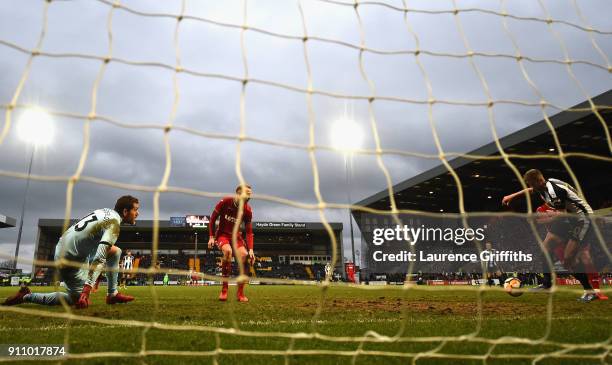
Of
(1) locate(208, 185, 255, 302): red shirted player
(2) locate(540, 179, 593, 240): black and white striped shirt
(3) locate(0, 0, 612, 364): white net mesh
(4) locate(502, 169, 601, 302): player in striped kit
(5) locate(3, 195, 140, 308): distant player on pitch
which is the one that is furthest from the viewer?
(1) locate(208, 185, 255, 302): red shirted player

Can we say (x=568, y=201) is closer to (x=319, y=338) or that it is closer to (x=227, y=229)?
(x=319, y=338)

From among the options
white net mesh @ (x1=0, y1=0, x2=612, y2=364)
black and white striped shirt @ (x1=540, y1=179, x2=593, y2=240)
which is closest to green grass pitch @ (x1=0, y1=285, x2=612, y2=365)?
white net mesh @ (x1=0, y1=0, x2=612, y2=364)

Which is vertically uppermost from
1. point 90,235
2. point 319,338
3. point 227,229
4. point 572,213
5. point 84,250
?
point 227,229

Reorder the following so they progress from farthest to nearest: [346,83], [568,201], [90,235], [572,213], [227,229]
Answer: [227,229] → [572,213] → [568,201] → [90,235] → [346,83]

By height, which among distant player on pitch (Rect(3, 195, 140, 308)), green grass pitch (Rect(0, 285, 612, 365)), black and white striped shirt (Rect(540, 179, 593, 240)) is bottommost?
green grass pitch (Rect(0, 285, 612, 365))

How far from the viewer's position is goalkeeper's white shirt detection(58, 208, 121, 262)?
16.0 feet

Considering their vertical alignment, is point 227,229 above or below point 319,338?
above

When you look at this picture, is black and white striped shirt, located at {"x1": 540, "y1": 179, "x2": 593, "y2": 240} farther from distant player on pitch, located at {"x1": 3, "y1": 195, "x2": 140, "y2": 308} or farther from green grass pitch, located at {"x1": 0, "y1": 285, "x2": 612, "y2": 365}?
distant player on pitch, located at {"x1": 3, "y1": 195, "x2": 140, "y2": 308}

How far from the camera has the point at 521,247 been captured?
27281 mm

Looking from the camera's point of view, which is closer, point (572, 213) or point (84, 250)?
point (84, 250)

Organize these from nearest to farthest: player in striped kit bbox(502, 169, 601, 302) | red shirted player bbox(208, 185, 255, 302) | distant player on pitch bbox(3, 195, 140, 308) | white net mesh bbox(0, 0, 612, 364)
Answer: white net mesh bbox(0, 0, 612, 364) < distant player on pitch bbox(3, 195, 140, 308) < player in striped kit bbox(502, 169, 601, 302) < red shirted player bbox(208, 185, 255, 302)

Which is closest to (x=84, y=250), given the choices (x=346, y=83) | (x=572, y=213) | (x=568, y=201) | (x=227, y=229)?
(x=227, y=229)

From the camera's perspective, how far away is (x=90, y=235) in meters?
4.90

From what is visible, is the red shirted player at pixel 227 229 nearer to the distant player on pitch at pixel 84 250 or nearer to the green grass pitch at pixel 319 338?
the distant player on pitch at pixel 84 250
